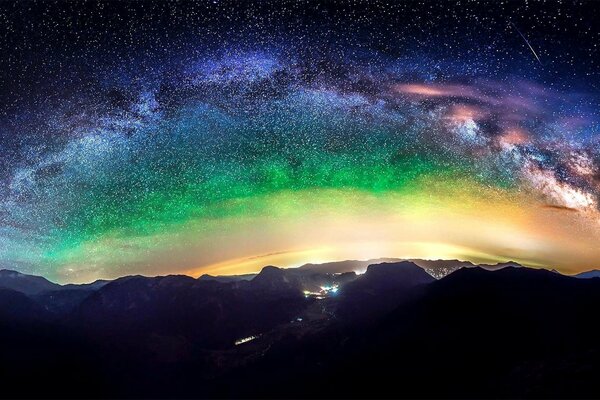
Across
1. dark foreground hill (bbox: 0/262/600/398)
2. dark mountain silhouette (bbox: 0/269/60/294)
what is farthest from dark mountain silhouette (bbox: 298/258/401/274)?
dark mountain silhouette (bbox: 0/269/60/294)

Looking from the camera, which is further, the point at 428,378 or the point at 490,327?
the point at 490,327

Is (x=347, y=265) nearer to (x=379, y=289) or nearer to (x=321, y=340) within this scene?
(x=379, y=289)

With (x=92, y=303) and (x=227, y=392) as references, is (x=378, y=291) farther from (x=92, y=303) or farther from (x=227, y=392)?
(x=92, y=303)

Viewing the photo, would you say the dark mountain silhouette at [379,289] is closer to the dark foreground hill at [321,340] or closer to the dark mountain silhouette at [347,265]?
the dark foreground hill at [321,340]

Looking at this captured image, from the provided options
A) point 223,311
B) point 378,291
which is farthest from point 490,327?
point 223,311

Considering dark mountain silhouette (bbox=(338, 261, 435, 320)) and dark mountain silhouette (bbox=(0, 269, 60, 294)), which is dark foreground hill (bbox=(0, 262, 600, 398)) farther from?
dark mountain silhouette (bbox=(0, 269, 60, 294))

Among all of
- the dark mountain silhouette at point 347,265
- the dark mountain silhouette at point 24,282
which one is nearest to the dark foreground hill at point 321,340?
the dark mountain silhouette at point 24,282
